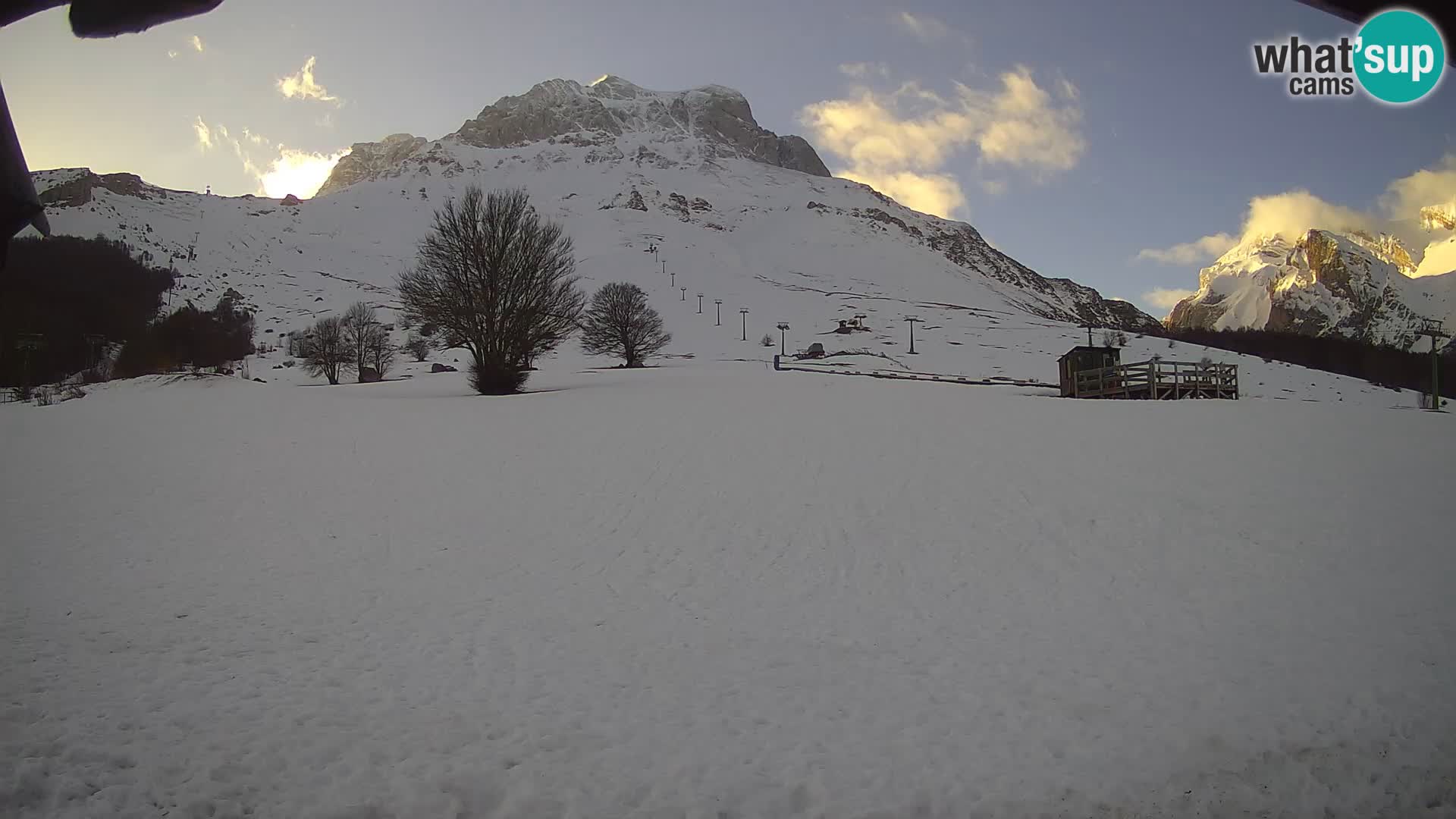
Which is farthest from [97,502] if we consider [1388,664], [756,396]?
[756,396]

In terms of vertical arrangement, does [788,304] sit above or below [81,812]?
above

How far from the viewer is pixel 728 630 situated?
33.4ft

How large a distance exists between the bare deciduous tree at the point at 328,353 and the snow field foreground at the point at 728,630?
42093 millimetres

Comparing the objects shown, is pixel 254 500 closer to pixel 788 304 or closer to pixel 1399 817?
pixel 1399 817

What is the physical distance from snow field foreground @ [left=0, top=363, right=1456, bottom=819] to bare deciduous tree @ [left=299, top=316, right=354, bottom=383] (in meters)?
42.1

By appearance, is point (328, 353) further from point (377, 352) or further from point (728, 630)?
point (728, 630)

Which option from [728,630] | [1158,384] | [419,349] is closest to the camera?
[728,630]

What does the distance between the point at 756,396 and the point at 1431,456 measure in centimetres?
2410

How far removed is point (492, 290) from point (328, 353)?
33.9 m

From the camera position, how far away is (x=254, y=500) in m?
16.0

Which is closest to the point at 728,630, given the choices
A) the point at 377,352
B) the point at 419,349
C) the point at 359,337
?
the point at 359,337

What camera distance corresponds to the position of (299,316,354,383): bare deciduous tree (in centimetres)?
6153

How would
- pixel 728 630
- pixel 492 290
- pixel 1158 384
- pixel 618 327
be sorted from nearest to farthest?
pixel 728 630
pixel 492 290
pixel 1158 384
pixel 618 327

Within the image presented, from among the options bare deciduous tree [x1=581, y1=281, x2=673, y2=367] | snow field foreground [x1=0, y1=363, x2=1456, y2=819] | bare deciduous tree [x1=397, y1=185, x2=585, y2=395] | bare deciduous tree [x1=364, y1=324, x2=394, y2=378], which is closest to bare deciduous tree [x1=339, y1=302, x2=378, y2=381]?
bare deciduous tree [x1=364, y1=324, x2=394, y2=378]
